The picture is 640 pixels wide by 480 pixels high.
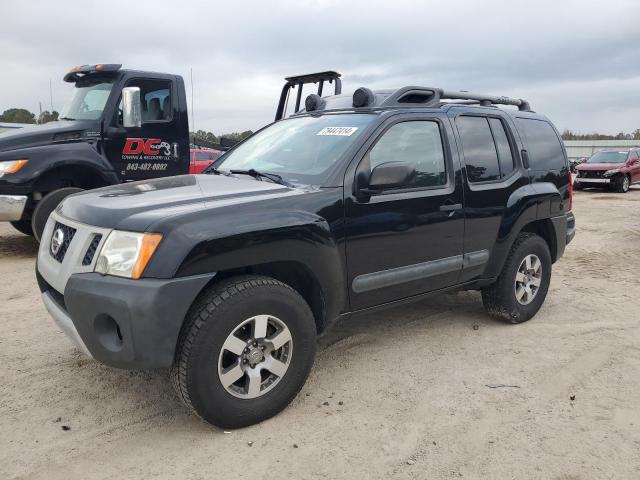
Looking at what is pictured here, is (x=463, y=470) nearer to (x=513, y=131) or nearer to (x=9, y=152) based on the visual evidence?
(x=513, y=131)

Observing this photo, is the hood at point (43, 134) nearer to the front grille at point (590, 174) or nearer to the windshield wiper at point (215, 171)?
the windshield wiper at point (215, 171)

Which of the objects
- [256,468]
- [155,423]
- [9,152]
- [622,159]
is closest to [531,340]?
[256,468]

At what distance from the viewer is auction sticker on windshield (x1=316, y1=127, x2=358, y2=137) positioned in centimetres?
351

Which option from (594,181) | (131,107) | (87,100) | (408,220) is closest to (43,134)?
(87,100)

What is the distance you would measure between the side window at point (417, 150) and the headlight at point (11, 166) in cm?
487

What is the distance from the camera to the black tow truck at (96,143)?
20.9 ft

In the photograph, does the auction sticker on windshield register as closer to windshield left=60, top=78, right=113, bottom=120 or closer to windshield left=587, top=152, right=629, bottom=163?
Result: windshield left=60, top=78, right=113, bottom=120

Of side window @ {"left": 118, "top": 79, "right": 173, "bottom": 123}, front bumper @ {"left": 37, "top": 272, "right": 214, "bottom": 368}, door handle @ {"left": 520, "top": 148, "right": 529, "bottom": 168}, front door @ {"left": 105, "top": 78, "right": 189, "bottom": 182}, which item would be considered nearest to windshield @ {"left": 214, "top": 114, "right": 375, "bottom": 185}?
front bumper @ {"left": 37, "top": 272, "right": 214, "bottom": 368}

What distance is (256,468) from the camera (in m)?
2.54

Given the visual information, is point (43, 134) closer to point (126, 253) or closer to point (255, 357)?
point (126, 253)

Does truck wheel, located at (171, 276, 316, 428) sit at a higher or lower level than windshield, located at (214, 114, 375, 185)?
lower

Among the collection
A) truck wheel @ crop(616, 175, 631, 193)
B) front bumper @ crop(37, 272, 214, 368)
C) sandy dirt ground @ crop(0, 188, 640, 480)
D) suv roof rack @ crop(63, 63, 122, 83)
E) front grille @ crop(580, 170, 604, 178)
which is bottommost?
sandy dirt ground @ crop(0, 188, 640, 480)

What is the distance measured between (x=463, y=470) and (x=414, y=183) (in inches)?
71.3

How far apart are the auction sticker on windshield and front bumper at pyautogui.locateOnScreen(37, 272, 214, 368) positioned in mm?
1410
